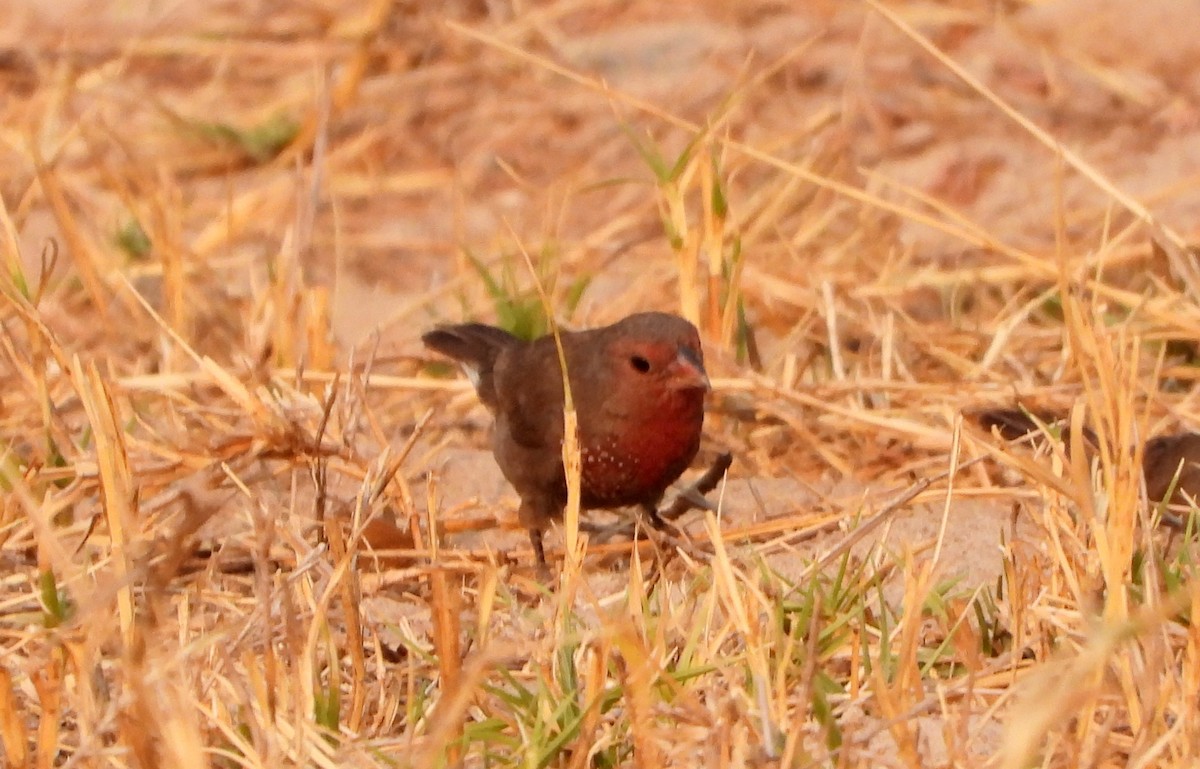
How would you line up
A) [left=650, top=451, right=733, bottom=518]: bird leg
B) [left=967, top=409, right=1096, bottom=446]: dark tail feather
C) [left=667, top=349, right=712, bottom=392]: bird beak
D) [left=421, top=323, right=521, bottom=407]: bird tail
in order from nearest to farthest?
[left=667, top=349, right=712, bottom=392]: bird beak, [left=650, top=451, right=733, bottom=518]: bird leg, [left=967, top=409, right=1096, bottom=446]: dark tail feather, [left=421, top=323, right=521, bottom=407]: bird tail

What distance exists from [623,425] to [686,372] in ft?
0.59

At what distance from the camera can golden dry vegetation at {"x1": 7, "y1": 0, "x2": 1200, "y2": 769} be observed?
2787 mm

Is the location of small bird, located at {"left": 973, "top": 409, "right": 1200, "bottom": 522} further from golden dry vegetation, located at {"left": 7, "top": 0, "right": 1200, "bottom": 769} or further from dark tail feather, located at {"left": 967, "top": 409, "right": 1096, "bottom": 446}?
golden dry vegetation, located at {"left": 7, "top": 0, "right": 1200, "bottom": 769}

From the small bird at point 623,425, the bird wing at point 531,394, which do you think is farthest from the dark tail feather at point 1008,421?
the bird wing at point 531,394

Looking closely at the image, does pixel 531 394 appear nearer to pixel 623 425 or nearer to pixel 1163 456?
pixel 623 425

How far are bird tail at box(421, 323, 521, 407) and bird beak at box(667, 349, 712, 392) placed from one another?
2.30 feet

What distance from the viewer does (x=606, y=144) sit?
7238 mm

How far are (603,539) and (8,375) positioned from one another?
1642 mm

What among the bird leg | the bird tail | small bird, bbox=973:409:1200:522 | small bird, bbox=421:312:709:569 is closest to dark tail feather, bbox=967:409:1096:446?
small bird, bbox=973:409:1200:522

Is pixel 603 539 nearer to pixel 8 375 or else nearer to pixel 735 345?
pixel 735 345

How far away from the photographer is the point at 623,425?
13.4 feet

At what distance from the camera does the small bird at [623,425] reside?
4070 millimetres

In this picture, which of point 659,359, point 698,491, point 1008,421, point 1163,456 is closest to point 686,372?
point 659,359

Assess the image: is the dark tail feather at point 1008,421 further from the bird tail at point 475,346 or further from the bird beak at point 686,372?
the bird tail at point 475,346
